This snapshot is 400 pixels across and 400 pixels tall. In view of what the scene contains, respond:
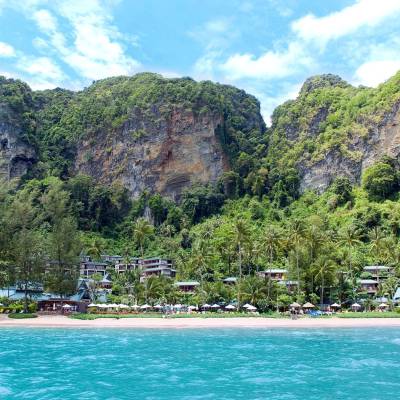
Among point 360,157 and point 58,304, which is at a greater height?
point 360,157

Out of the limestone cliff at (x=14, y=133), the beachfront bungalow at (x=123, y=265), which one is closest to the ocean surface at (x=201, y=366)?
the beachfront bungalow at (x=123, y=265)

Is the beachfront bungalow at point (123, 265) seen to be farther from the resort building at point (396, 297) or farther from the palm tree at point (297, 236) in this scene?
the resort building at point (396, 297)

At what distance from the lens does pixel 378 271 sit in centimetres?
8075

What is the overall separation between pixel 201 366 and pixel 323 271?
1802 inches

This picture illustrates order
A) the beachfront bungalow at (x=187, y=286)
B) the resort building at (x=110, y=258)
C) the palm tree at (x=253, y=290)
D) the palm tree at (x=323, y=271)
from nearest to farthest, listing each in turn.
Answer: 1. the palm tree at (x=253, y=290)
2. the palm tree at (x=323, y=271)
3. the beachfront bungalow at (x=187, y=286)
4. the resort building at (x=110, y=258)

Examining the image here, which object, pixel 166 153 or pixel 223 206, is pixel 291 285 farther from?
pixel 166 153

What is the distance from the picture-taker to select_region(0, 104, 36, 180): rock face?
128250 millimetres

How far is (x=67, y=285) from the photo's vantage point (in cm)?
6862

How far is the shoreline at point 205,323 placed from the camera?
5103 centimetres

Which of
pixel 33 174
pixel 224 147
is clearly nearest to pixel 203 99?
pixel 224 147

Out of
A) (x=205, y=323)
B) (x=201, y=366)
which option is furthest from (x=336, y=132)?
(x=201, y=366)

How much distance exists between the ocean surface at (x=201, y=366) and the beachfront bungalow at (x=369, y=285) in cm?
3641

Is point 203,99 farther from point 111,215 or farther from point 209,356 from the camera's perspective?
point 209,356

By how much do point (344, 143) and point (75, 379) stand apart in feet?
358
